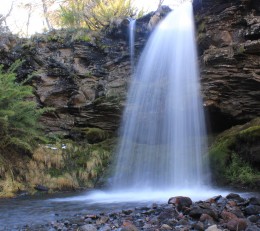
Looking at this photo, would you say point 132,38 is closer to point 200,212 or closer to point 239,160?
point 239,160

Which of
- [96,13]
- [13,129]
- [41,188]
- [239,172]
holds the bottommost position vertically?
[41,188]

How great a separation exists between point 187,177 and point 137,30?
7.71m

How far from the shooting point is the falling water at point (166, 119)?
10.7 metres

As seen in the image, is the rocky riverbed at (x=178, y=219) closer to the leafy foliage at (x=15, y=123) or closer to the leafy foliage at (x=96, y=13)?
the leafy foliage at (x=15, y=123)

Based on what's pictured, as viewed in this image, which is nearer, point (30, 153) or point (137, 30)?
point (30, 153)

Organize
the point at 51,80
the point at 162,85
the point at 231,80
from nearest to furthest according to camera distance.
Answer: the point at 231,80, the point at 162,85, the point at 51,80

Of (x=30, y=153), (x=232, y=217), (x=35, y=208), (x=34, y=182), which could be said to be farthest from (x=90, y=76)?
(x=232, y=217)

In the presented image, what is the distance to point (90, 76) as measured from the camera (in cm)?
1466

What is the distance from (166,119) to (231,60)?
3232 millimetres

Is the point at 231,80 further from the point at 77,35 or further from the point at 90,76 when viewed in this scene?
the point at 77,35

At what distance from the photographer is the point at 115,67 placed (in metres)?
14.7

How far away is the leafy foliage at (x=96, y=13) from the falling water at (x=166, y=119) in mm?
3814

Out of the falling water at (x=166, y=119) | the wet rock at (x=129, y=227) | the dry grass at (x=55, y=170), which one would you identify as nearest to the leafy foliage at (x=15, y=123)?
the dry grass at (x=55, y=170)

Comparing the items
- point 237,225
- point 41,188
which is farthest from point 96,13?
point 237,225
